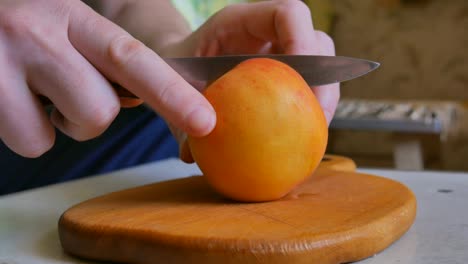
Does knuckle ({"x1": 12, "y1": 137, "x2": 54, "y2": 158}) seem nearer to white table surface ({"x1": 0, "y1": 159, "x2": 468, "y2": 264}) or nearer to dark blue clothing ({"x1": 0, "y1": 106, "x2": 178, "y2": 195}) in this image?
white table surface ({"x1": 0, "y1": 159, "x2": 468, "y2": 264})

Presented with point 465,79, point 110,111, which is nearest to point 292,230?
point 110,111

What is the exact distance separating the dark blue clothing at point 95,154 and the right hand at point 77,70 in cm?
49

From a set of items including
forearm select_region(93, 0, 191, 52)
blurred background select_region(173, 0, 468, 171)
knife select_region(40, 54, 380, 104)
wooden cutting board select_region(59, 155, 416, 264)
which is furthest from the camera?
blurred background select_region(173, 0, 468, 171)

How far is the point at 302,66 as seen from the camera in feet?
2.40

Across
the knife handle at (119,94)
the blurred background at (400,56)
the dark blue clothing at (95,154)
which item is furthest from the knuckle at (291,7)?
the blurred background at (400,56)

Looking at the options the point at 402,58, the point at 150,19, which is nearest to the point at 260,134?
the point at 150,19

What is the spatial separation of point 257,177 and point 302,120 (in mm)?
74

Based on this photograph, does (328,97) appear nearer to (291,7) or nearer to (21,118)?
(291,7)

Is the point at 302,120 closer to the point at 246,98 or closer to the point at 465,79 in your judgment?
the point at 246,98

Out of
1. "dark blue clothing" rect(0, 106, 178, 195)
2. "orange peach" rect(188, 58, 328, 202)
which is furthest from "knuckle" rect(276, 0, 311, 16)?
"dark blue clothing" rect(0, 106, 178, 195)

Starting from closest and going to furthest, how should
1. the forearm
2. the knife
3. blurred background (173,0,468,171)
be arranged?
the knife → the forearm → blurred background (173,0,468,171)

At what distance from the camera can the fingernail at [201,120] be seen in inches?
21.9

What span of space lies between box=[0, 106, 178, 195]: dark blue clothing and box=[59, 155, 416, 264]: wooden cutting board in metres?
0.42

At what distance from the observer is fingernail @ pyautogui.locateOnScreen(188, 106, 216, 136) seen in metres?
0.56
